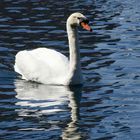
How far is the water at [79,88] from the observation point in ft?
42.5

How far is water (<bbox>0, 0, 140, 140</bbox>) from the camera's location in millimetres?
12969

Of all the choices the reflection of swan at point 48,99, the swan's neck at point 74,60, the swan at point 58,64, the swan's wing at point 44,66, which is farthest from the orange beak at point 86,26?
the reflection of swan at point 48,99

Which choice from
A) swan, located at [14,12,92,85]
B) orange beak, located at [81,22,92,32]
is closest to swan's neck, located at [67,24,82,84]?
swan, located at [14,12,92,85]

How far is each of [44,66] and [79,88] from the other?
1141mm

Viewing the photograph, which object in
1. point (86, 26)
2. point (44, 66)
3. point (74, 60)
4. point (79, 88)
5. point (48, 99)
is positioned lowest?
point (79, 88)

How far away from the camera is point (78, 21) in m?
16.1

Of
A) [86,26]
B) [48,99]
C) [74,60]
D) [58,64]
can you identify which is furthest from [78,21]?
[48,99]

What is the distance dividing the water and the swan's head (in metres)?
1.36

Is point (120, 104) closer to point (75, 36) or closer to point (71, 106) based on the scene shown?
point (71, 106)

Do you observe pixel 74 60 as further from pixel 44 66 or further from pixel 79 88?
pixel 44 66

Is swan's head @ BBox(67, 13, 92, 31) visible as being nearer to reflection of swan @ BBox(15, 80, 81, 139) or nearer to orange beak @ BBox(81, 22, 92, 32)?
orange beak @ BBox(81, 22, 92, 32)

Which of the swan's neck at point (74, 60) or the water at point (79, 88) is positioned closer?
the water at point (79, 88)

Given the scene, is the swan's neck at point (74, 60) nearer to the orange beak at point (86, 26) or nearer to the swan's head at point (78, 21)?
the swan's head at point (78, 21)

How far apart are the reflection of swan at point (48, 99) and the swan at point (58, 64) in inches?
8.2
